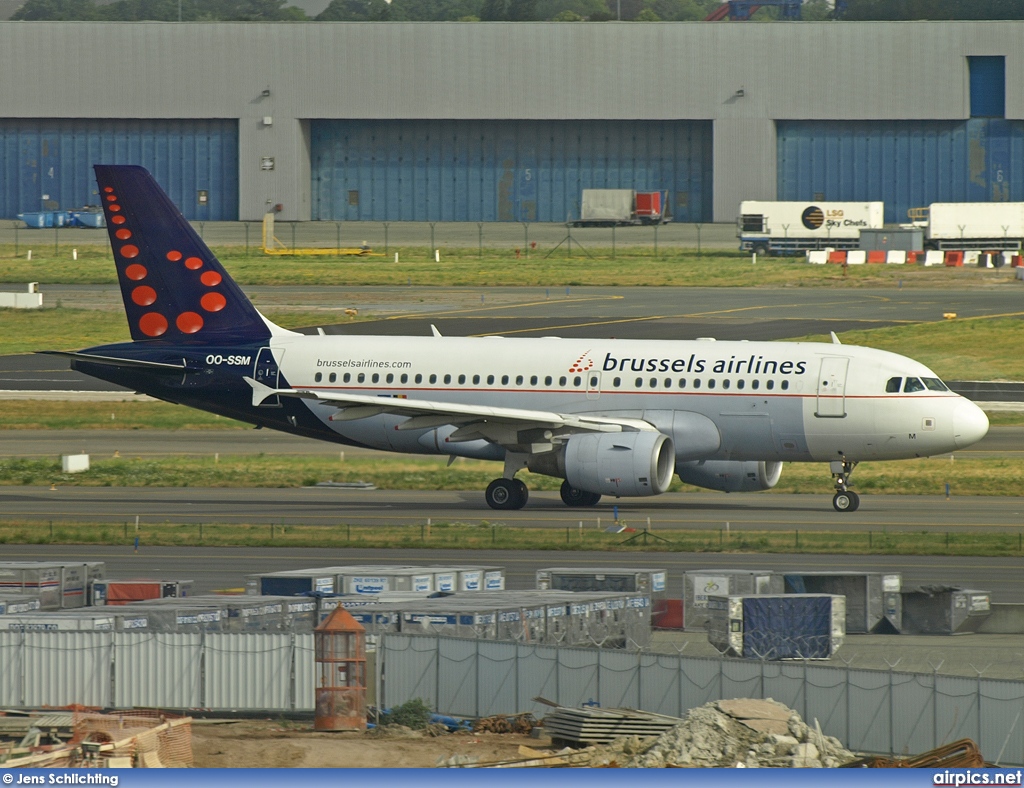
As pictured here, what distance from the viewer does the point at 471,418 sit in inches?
1752

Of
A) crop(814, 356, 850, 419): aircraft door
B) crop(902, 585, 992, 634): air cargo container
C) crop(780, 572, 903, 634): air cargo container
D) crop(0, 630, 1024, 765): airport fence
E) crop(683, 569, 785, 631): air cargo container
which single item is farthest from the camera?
crop(814, 356, 850, 419): aircraft door

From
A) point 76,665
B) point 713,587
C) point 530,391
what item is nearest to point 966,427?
point 530,391

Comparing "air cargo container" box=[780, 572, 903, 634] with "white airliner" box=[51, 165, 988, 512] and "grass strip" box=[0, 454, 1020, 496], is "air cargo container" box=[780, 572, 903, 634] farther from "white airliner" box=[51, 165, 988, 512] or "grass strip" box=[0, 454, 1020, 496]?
"grass strip" box=[0, 454, 1020, 496]

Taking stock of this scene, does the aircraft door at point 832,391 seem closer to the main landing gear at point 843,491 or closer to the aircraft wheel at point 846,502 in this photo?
the main landing gear at point 843,491

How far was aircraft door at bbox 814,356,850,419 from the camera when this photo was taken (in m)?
44.3

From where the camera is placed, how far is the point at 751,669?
75.1 ft

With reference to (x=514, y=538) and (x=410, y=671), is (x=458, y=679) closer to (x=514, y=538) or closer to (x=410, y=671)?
(x=410, y=671)

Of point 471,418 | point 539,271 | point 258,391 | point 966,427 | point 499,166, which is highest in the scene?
point 499,166

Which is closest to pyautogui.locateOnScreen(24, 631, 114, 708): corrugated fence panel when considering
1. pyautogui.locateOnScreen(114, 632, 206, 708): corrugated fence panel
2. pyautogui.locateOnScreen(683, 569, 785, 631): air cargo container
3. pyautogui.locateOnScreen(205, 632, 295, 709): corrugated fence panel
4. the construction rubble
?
pyautogui.locateOnScreen(114, 632, 206, 708): corrugated fence panel

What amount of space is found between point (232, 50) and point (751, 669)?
12310cm

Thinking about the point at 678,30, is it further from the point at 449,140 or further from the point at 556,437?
the point at 556,437

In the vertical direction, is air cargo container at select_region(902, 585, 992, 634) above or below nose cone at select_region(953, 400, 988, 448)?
below

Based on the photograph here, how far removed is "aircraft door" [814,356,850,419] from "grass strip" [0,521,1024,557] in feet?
15.2

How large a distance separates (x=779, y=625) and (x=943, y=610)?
4.17 meters
